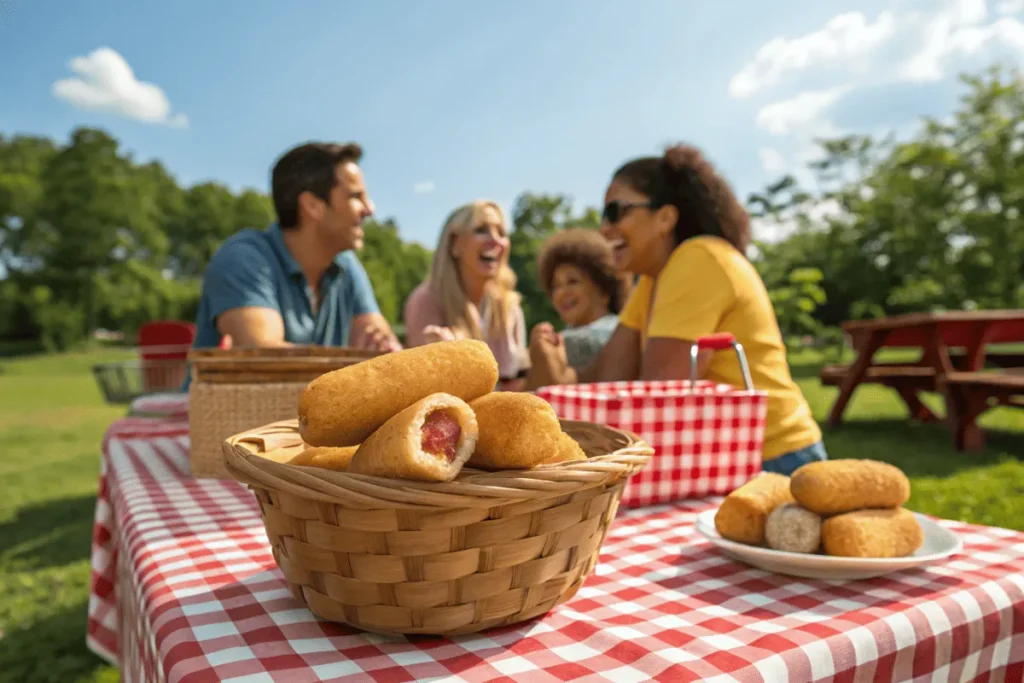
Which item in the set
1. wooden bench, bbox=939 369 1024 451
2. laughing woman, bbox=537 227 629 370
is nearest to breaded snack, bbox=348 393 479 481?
laughing woman, bbox=537 227 629 370

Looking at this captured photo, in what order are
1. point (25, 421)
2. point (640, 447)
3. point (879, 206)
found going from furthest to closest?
point (879, 206) → point (25, 421) → point (640, 447)

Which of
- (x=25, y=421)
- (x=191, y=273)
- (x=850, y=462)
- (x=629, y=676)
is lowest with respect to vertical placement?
(x=25, y=421)

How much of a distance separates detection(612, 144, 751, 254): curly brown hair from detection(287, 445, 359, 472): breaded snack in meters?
1.77

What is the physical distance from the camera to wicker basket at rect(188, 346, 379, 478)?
1495mm

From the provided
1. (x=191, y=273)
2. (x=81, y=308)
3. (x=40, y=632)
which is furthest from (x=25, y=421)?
(x=191, y=273)

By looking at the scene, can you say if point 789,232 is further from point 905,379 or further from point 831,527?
point 831,527

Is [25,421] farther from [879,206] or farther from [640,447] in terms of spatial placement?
[879,206]

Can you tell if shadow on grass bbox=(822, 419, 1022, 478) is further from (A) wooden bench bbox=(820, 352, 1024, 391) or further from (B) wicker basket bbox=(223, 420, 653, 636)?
(B) wicker basket bbox=(223, 420, 653, 636)

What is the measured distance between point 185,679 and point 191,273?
40.2 meters

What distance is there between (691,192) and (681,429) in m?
1.22

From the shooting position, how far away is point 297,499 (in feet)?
2.36

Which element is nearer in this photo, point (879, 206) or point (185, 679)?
point (185, 679)

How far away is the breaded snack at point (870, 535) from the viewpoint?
37.1 inches

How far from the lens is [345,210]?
9.36 feet
